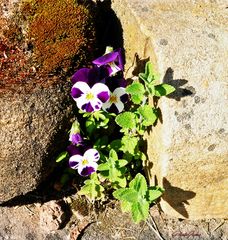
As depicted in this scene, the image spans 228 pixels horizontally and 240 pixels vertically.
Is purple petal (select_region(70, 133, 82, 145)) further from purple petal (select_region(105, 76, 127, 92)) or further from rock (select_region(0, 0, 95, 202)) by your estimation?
purple petal (select_region(105, 76, 127, 92))

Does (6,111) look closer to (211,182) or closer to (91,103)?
(91,103)

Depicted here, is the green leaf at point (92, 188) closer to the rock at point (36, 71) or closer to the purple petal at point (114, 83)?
the rock at point (36, 71)

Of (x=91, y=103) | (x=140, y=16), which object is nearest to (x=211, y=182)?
(x=91, y=103)

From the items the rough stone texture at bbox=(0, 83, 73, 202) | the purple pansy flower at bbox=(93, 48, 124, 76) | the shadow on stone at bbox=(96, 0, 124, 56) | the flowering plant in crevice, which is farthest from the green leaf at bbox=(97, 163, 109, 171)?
the shadow on stone at bbox=(96, 0, 124, 56)

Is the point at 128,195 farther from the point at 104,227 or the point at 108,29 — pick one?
the point at 108,29

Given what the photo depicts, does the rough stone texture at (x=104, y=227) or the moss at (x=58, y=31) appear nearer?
the moss at (x=58, y=31)

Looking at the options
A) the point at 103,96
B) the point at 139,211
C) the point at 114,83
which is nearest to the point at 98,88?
the point at 103,96

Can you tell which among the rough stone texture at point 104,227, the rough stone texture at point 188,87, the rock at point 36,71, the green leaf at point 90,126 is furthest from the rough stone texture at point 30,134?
the rough stone texture at point 188,87
